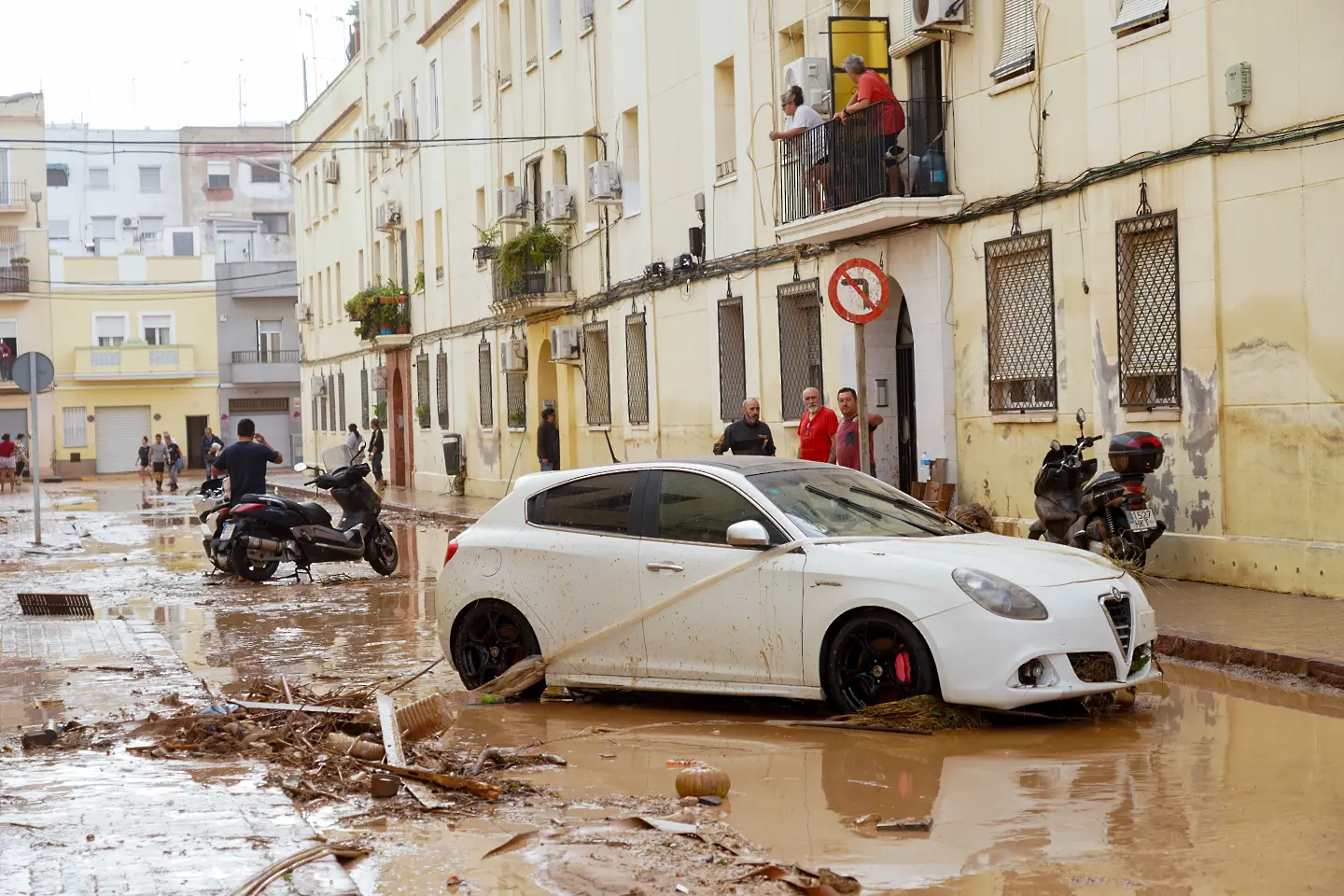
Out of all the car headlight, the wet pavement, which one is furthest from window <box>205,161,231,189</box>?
the car headlight

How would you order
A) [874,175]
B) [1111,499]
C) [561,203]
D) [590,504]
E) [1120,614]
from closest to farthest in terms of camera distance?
[1120,614] → [590,504] → [1111,499] → [874,175] → [561,203]

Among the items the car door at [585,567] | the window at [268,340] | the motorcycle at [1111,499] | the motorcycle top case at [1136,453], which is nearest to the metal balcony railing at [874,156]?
the motorcycle at [1111,499]

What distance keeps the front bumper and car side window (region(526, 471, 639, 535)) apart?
221 cm

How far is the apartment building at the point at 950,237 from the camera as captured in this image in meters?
13.7

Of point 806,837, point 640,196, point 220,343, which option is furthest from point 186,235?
point 806,837

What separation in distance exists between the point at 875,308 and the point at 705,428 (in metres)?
9.83

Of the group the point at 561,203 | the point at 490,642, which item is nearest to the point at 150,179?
the point at 561,203

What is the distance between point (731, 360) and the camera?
2439 cm

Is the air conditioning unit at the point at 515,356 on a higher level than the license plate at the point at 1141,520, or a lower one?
higher

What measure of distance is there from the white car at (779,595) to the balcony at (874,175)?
867cm

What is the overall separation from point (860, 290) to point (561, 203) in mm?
16084

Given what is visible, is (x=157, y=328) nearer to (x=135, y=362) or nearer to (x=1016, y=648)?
(x=135, y=362)

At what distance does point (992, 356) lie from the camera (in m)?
18.0

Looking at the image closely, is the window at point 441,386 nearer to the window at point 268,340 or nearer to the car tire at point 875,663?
the car tire at point 875,663
